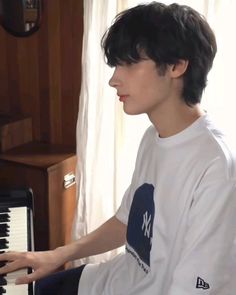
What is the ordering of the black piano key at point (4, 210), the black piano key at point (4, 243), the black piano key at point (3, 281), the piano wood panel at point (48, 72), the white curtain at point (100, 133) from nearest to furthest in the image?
the black piano key at point (3, 281)
the black piano key at point (4, 243)
the black piano key at point (4, 210)
the white curtain at point (100, 133)
the piano wood panel at point (48, 72)

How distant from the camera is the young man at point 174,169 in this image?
3.05ft

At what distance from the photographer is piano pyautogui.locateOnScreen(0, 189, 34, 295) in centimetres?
A: 104

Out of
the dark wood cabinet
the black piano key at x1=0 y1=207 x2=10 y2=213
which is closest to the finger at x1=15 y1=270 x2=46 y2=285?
the black piano key at x1=0 y1=207 x2=10 y2=213

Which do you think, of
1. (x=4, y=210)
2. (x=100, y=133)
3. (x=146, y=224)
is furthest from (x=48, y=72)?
(x=146, y=224)

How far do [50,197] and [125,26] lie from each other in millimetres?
982

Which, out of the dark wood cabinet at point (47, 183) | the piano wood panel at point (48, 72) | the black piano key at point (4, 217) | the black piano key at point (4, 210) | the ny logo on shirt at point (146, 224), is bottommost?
the dark wood cabinet at point (47, 183)

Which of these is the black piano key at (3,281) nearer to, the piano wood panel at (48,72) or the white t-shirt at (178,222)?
the white t-shirt at (178,222)

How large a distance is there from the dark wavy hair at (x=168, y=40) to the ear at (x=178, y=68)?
1cm

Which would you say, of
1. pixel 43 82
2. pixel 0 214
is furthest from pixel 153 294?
pixel 43 82

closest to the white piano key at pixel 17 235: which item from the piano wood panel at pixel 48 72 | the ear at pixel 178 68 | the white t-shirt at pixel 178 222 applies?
the white t-shirt at pixel 178 222

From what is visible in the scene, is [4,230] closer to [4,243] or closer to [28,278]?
[4,243]

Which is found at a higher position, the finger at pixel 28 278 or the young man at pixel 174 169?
the young man at pixel 174 169

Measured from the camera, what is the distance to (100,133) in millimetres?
1888

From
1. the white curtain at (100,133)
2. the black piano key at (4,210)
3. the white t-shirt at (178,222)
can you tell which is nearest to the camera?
the white t-shirt at (178,222)
